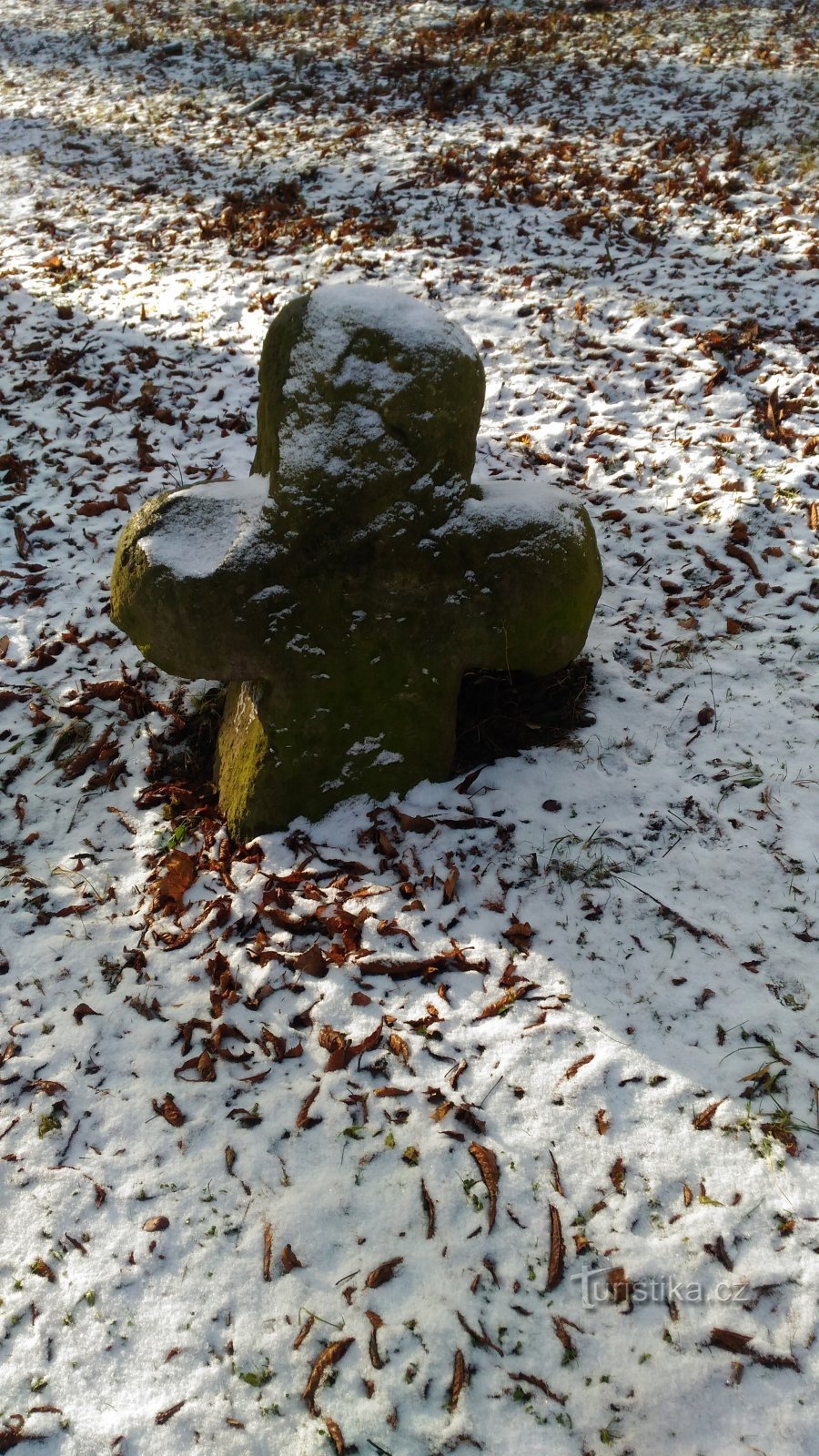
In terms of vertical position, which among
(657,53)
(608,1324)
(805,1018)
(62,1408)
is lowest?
(62,1408)

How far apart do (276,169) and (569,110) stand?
3770 millimetres

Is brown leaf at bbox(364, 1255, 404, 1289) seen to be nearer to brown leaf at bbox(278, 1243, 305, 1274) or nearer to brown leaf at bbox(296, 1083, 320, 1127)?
brown leaf at bbox(278, 1243, 305, 1274)

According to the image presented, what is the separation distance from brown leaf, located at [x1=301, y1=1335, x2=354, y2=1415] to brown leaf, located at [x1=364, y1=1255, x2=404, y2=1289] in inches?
5.8

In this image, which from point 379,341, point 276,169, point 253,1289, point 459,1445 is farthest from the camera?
point 276,169

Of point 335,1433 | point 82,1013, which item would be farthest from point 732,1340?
point 82,1013

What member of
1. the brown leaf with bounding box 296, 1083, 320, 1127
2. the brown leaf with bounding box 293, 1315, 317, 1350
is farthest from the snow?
the brown leaf with bounding box 293, 1315, 317, 1350

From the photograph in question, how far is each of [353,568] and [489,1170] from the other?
2.45 metres

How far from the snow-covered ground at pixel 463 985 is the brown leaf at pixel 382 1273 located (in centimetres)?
1

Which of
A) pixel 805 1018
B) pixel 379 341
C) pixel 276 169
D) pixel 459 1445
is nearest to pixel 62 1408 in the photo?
pixel 459 1445

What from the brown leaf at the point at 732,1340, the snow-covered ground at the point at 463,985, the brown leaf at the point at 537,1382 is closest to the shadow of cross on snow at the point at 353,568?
the snow-covered ground at the point at 463,985

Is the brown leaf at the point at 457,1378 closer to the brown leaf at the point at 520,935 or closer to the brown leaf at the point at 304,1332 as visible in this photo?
the brown leaf at the point at 304,1332

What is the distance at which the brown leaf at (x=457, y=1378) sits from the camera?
7.54ft

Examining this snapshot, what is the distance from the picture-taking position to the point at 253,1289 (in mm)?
2541

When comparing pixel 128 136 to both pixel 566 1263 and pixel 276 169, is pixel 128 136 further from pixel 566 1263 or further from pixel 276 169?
pixel 566 1263
